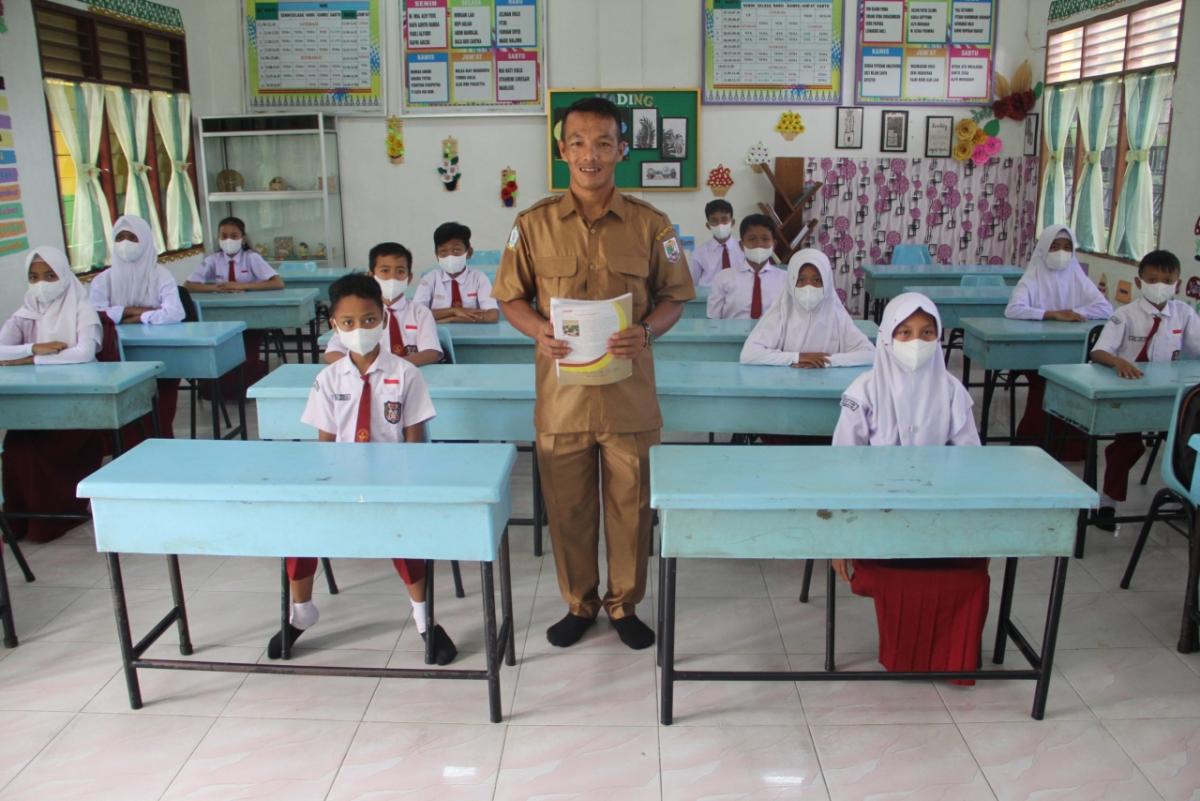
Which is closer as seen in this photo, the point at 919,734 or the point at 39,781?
the point at 39,781

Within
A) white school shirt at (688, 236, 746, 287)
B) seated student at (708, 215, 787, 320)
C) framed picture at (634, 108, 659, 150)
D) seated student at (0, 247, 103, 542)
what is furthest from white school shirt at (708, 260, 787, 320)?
seated student at (0, 247, 103, 542)

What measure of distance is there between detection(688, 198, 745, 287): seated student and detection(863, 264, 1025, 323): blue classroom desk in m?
0.98

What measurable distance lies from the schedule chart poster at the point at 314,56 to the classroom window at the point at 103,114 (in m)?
0.70

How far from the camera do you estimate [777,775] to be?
7.23ft

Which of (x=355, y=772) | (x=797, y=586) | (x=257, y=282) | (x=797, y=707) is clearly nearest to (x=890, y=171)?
(x=257, y=282)

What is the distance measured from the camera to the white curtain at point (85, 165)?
591 centimetres

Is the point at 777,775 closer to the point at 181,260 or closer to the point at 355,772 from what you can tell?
the point at 355,772

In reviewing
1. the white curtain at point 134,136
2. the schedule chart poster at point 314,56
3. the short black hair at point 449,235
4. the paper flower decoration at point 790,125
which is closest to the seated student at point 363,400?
the short black hair at point 449,235

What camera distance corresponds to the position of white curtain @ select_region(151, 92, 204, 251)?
721 centimetres

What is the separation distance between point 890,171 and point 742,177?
4.01 ft

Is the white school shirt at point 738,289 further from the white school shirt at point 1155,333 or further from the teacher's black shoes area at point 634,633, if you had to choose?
the teacher's black shoes area at point 634,633

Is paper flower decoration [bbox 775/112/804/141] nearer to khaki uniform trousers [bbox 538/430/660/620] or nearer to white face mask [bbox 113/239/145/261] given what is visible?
white face mask [bbox 113/239/145/261]

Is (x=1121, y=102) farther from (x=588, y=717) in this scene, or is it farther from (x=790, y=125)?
(x=588, y=717)

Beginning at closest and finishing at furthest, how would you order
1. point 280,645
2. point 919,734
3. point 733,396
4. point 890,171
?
1. point 919,734
2. point 280,645
3. point 733,396
4. point 890,171
